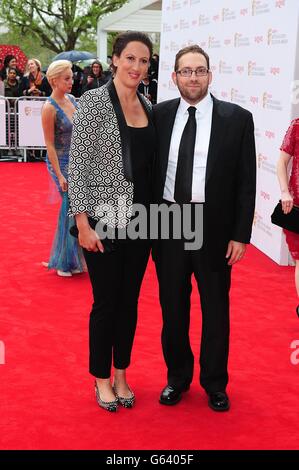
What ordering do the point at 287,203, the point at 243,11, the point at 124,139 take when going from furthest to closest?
the point at 243,11, the point at 287,203, the point at 124,139

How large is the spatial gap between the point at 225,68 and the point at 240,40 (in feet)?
1.88

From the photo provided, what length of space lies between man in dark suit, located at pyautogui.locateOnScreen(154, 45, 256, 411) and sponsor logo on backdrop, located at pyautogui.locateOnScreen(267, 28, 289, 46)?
3.35 metres

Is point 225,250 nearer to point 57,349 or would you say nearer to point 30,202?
point 57,349

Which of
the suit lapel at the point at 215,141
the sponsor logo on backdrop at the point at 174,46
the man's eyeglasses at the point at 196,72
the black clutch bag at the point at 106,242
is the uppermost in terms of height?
the sponsor logo on backdrop at the point at 174,46

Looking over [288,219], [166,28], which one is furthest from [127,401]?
[166,28]

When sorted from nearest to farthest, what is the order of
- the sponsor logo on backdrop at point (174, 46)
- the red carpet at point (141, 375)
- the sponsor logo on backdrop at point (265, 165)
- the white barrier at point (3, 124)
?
1. the red carpet at point (141, 375)
2. the sponsor logo on backdrop at point (265, 165)
3. the sponsor logo on backdrop at point (174, 46)
4. the white barrier at point (3, 124)

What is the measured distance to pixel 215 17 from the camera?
855cm

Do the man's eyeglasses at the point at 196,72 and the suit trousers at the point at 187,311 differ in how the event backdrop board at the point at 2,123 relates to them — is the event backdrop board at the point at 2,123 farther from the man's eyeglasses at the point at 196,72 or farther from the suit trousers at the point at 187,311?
the man's eyeglasses at the point at 196,72

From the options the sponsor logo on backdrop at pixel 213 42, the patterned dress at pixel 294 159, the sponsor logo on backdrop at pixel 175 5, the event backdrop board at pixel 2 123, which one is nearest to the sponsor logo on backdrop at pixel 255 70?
the sponsor logo on backdrop at pixel 213 42

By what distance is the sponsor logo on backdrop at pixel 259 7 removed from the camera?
690cm

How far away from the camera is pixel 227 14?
26.6 ft

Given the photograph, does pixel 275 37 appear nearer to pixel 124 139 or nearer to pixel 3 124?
pixel 124 139

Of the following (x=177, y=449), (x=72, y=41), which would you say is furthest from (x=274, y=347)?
(x=72, y=41)

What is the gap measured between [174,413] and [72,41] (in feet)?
121
